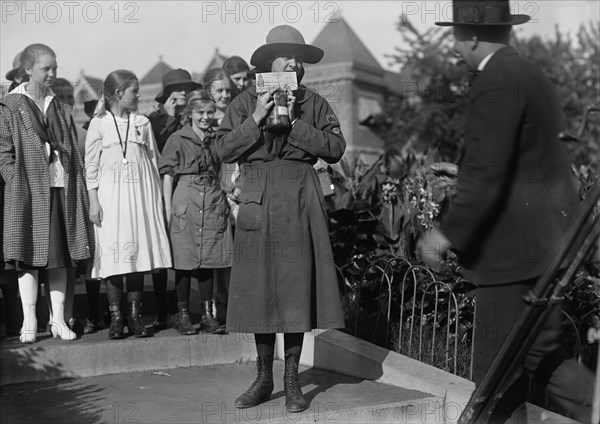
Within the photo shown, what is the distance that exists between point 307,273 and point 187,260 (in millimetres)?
1690

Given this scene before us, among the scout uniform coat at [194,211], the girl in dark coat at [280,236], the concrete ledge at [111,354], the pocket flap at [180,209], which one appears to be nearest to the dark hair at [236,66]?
the scout uniform coat at [194,211]

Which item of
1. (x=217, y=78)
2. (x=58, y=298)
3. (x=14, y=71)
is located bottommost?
(x=58, y=298)

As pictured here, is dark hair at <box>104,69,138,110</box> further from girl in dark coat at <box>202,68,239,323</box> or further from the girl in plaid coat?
girl in dark coat at <box>202,68,239,323</box>

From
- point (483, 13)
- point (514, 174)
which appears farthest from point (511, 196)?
point (483, 13)

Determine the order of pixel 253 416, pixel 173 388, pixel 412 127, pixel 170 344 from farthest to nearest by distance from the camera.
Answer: pixel 412 127, pixel 170 344, pixel 173 388, pixel 253 416

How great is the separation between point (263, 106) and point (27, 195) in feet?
6.54

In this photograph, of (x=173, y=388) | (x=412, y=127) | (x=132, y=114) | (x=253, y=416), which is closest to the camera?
(x=253, y=416)

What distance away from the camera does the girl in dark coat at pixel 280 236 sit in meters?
4.76

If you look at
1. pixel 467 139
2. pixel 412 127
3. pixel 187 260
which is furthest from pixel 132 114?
pixel 412 127

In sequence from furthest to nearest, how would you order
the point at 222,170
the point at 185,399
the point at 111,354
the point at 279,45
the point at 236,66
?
the point at 236,66 < the point at 222,170 < the point at 111,354 < the point at 185,399 < the point at 279,45

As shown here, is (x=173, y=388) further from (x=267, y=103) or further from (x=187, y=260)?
(x=267, y=103)

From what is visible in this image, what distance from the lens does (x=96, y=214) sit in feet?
20.0

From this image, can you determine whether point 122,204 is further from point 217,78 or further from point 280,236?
point 280,236

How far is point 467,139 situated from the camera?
3.68 metres
